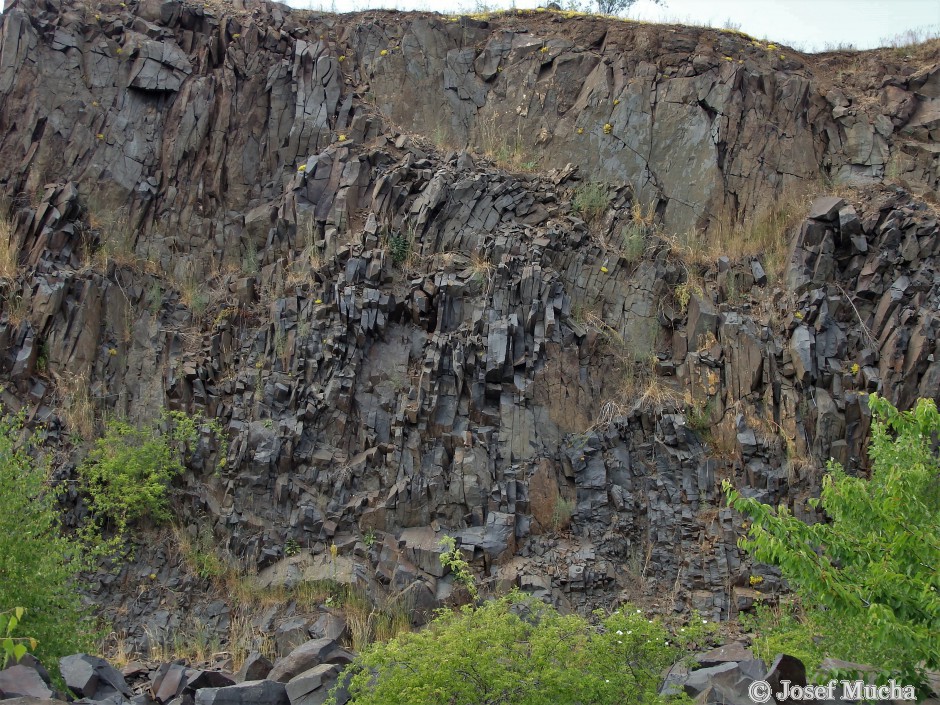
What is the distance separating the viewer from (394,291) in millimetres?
17625

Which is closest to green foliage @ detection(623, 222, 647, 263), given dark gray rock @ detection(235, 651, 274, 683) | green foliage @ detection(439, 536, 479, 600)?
green foliage @ detection(439, 536, 479, 600)

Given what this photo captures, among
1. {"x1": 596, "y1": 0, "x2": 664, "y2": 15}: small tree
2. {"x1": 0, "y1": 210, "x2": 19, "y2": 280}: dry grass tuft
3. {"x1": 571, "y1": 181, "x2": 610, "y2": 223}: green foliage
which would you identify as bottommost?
{"x1": 0, "y1": 210, "x2": 19, "y2": 280}: dry grass tuft

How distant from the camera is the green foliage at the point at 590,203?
19453mm

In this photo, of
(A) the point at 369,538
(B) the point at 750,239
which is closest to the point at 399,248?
(A) the point at 369,538

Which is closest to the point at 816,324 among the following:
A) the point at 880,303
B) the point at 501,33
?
the point at 880,303

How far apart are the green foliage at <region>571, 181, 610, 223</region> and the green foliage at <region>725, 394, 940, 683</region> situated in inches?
415

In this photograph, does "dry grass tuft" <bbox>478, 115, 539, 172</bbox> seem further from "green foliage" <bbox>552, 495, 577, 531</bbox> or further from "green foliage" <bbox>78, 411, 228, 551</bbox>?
"green foliage" <bbox>78, 411, 228, 551</bbox>

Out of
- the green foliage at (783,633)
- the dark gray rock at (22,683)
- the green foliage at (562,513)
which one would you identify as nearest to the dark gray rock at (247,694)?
the dark gray rock at (22,683)

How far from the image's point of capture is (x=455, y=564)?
13594mm

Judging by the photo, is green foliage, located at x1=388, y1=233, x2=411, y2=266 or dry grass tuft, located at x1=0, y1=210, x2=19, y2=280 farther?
green foliage, located at x1=388, y1=233, x2=411, y2=266

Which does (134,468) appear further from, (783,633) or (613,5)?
(613,5)

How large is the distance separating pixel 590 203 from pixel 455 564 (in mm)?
9447

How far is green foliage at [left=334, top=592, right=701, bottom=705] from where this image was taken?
1001 cm

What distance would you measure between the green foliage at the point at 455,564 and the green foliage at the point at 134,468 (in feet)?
15.3
